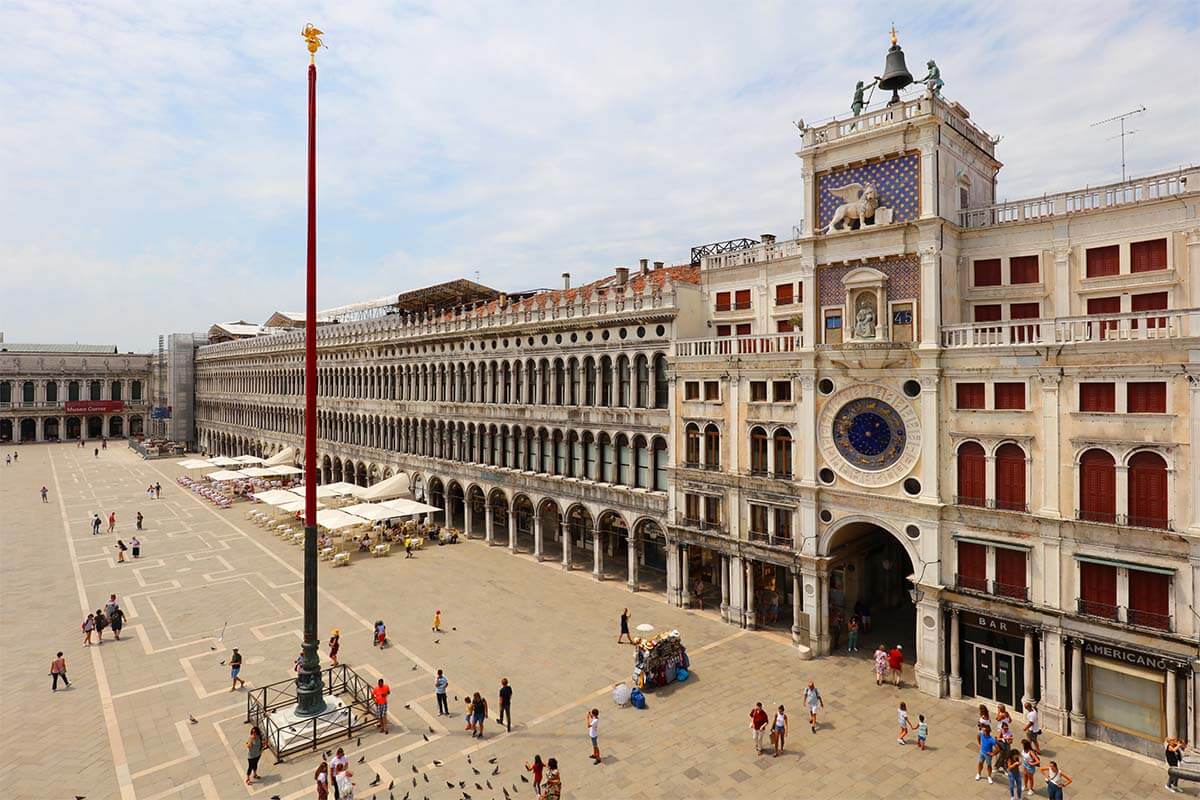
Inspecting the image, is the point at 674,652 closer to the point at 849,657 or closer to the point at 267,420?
the point at 849,657

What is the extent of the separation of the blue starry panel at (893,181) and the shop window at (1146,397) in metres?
9.60

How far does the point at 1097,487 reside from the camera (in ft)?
71.4

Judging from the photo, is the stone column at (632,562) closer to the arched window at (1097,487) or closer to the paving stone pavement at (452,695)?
the paving stone pavement at (452,695)

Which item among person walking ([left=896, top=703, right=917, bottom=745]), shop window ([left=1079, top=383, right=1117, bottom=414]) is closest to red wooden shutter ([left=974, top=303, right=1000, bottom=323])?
shop window ([left=1079, top=383, right=1117, bottom=414])

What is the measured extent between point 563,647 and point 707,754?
9.63m

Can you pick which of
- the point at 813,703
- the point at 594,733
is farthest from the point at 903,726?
the point at 594,733

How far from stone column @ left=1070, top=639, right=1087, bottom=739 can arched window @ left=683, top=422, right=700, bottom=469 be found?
54.5 feet

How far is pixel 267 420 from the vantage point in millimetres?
83438

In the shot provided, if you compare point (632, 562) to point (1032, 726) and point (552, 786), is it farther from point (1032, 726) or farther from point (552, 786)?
point (1032, 726)

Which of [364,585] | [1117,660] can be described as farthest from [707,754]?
[364,585]

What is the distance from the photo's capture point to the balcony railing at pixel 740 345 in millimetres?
30094

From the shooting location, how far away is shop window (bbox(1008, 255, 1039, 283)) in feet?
83.8

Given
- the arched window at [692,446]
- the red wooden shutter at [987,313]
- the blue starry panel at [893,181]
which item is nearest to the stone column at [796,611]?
the arched window at [692,446]

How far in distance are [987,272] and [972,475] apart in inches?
329
